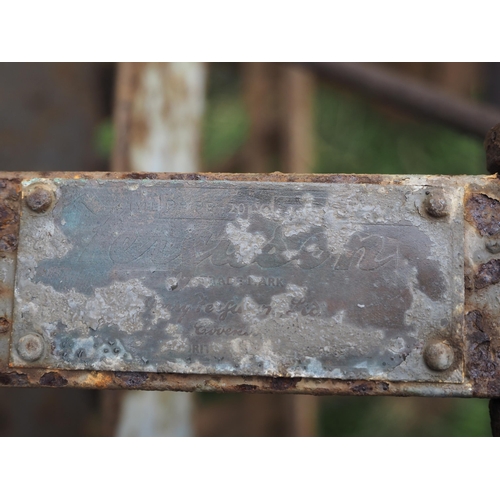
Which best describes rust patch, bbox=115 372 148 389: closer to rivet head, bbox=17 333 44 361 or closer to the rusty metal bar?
rivet head, bbox=17 333 44 361

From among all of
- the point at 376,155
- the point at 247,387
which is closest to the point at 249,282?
the point at 247,387

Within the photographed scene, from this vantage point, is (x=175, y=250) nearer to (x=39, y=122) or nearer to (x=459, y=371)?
(x=459, y=371)

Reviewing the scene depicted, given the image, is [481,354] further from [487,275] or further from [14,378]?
[14,378]

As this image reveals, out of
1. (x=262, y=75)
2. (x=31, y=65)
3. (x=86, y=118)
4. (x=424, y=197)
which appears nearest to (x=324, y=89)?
(x=262, y=75)

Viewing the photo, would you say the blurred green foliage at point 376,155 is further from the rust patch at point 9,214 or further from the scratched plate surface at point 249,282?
the rust patch at point 9,214

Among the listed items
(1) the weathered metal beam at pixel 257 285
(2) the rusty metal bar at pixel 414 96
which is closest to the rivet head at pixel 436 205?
(1) the weathered metal beam at pixel 257 285

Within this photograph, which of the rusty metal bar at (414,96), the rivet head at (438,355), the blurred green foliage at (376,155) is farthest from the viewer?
the blurred green foliage at (376,155)

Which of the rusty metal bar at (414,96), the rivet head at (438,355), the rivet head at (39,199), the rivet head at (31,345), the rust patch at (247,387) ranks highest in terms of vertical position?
the rusty metal bar at (414,96)
